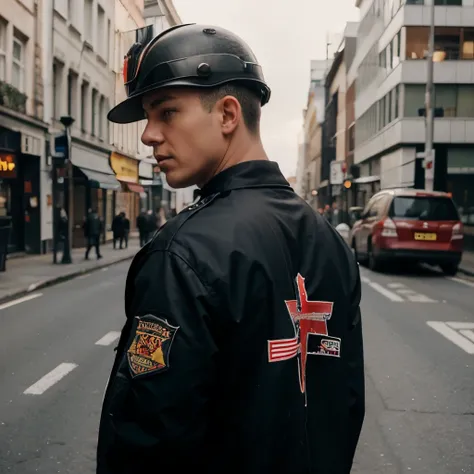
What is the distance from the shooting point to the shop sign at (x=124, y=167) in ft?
109

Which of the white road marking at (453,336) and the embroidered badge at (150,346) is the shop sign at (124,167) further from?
the embroidered badge at (150,346)

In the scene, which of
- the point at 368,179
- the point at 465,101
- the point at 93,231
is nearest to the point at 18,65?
the point at 93,231

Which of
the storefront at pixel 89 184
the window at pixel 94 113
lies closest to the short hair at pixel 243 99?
the storefront at pixel 89 184

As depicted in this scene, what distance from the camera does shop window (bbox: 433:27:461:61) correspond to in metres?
36.0

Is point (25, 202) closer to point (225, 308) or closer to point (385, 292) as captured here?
point (385, 292)

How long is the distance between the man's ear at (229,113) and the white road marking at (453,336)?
20.7 ft

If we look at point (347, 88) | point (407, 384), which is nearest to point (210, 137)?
point (407, 384)

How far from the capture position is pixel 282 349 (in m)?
1.40

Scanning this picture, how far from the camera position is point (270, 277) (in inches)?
54.9

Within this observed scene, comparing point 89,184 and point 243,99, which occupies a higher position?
point 89,184

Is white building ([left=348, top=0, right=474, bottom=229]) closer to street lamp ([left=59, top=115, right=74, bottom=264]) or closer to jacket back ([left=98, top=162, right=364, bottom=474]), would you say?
street lamp ([left=59, top=115, right=74, bottom=264])

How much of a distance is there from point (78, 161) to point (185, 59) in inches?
1033

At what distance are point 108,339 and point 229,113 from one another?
21.8 feet

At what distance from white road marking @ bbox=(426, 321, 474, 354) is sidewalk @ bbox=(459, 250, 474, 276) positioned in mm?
7597
